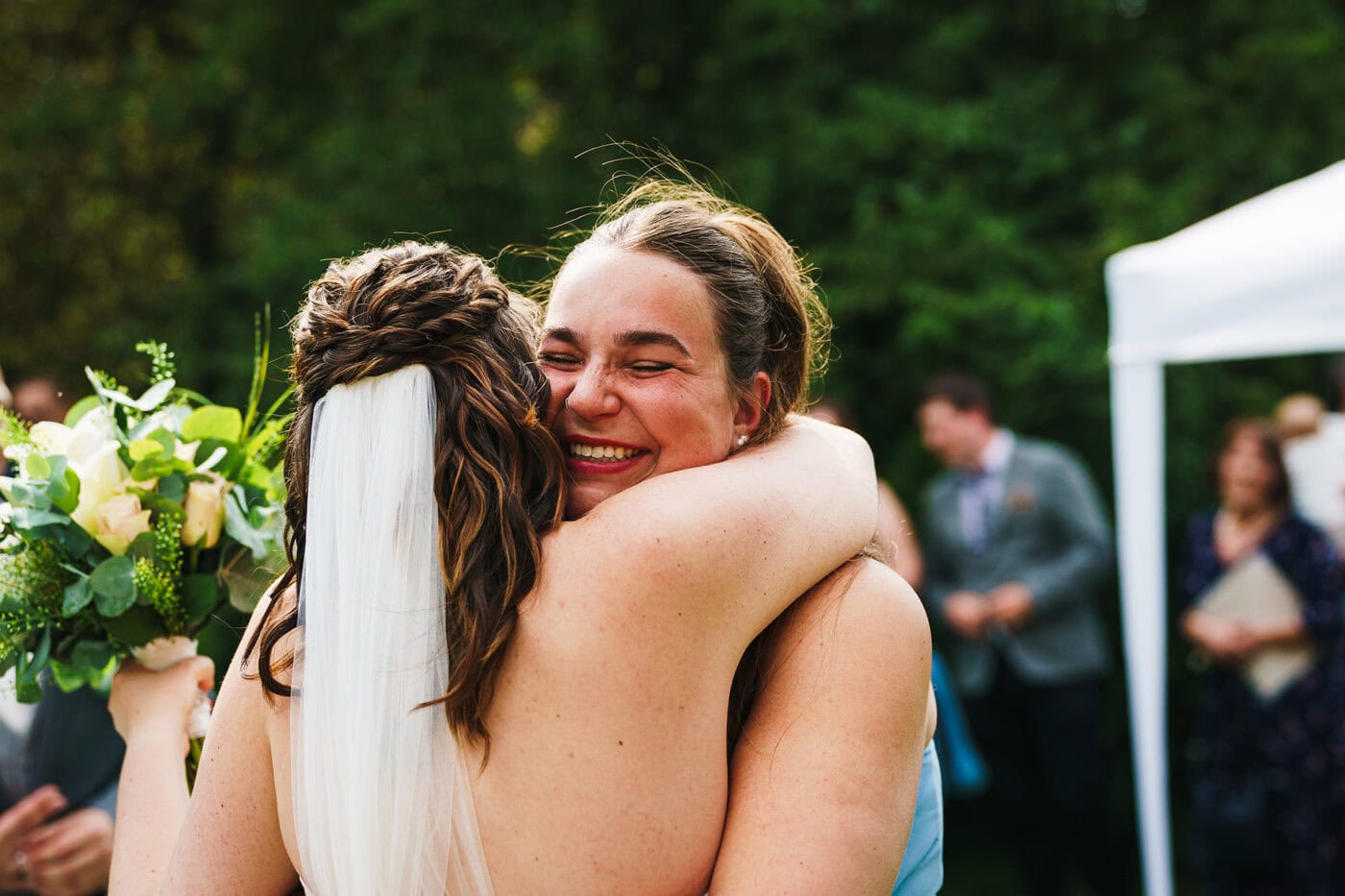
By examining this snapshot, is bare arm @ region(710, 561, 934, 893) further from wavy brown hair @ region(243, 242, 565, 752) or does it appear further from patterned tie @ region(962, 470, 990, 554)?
patterned tie @ region(962, 470, 990, 554)

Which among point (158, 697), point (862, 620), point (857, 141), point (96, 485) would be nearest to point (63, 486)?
point (96, 485)

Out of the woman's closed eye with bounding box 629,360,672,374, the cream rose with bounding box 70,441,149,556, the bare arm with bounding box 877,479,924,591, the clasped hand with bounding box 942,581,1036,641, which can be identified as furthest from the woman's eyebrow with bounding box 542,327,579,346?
the clasped hand with bounding box 942,581,1036,641

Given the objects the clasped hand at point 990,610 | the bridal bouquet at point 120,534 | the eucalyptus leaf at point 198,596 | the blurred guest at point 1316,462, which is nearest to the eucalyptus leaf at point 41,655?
the bridal bouquet at point 120,534

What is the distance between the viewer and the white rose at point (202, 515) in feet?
8.21

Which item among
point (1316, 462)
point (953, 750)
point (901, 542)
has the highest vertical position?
point (1316, 462)

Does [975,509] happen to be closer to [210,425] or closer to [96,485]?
[210,425]

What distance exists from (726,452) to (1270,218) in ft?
10.4

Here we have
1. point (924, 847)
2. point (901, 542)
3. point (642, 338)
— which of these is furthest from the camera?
point (901, 542)

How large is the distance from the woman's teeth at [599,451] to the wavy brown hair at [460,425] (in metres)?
0.14

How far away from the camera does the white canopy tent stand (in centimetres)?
453

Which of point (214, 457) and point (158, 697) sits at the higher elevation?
point (214, 457)

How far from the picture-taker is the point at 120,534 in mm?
2426

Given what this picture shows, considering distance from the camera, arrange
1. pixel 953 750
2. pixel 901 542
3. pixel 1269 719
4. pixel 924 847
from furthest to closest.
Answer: pixel 901 542, pixel 953 750, pixel 1269 719, pixel 924 847

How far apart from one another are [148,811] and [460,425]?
0.93m
